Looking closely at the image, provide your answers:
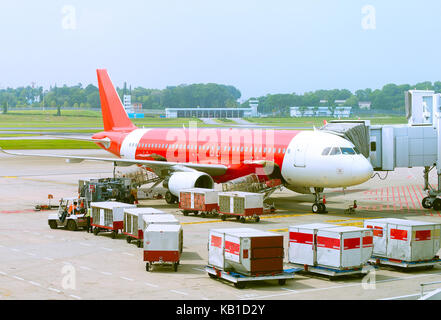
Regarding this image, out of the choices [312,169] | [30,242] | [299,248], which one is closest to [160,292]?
[299,248]

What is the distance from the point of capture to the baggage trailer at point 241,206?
3688 centimetres

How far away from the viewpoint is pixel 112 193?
41.3 m

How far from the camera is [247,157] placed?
144 ft

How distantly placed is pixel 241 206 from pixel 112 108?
2465 centimetres

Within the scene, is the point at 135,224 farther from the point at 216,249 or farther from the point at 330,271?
the point at 330,271

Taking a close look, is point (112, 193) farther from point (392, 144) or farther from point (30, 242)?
point (392, 144)

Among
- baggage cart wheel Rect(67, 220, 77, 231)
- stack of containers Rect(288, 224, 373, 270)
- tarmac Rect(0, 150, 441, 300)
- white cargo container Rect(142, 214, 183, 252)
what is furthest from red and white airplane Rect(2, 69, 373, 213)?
stack of containers Rect(288, 224, 373, 270)

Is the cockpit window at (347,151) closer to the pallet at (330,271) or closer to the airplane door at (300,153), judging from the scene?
the airplane door at (300,153)

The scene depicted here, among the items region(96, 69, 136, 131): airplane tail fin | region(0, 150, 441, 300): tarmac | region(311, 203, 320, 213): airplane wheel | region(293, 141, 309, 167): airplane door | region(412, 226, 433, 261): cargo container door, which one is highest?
region(96, 69, 136, 131): airplane tail fin

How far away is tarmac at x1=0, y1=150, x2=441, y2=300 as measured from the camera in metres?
21.9

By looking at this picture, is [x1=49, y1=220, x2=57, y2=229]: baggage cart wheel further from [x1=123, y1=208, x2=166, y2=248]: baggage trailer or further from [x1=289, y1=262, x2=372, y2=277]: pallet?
[x1=289, y1=262, x2=372, y2=277]: pallet

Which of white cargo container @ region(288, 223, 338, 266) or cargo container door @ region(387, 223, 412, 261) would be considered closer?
white cargo container @ region(288, 223, 338, 266)

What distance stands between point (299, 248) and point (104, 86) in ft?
121

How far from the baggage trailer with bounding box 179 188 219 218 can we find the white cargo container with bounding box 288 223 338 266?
546 inches
